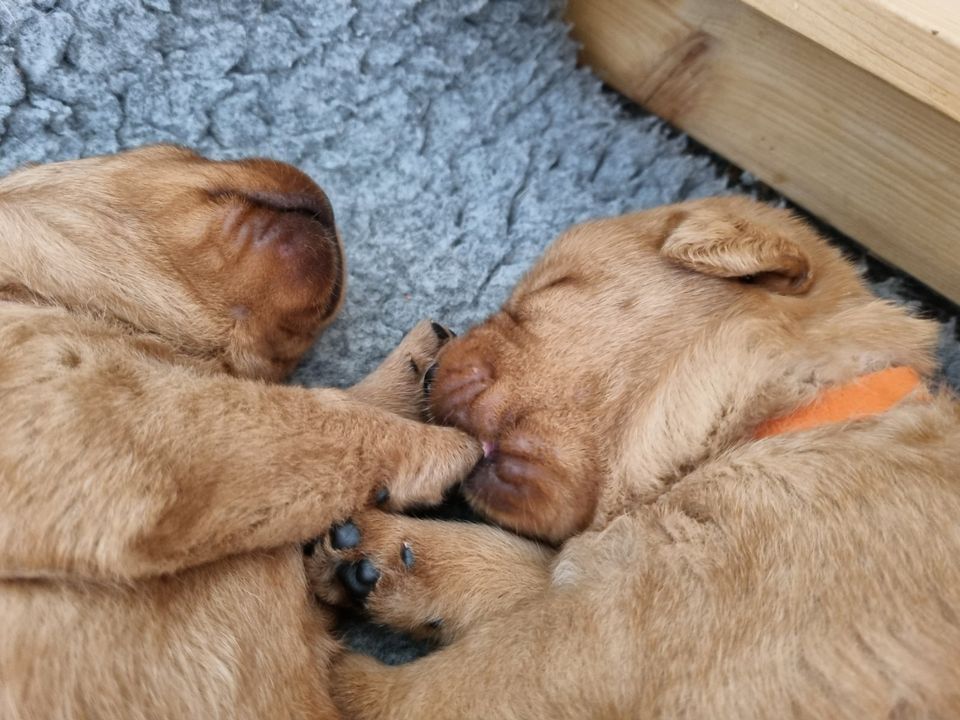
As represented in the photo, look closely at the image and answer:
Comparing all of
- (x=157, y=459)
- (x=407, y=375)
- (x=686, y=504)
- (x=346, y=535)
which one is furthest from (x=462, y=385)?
(x=157, y=459)

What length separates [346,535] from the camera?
193cm

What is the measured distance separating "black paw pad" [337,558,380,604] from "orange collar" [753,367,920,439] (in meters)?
0.83

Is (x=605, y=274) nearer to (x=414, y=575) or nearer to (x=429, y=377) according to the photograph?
(x=429, y=377)

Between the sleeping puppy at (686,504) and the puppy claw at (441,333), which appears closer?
the sleeping puppy at (686,504)

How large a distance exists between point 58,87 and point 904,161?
2.26 metres

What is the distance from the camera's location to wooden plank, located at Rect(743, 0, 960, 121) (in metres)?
1.84

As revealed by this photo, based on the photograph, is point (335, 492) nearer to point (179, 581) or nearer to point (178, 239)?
point (179, 581)

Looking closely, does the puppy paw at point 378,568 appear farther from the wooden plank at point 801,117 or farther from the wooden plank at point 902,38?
the wooden plank at point 801,117

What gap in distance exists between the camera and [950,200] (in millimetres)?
2480

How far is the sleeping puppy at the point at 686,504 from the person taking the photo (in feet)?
4.99

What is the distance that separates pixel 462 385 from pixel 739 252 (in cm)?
65

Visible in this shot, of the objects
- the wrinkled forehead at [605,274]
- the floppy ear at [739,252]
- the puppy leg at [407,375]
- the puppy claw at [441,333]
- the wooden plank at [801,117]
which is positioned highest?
the wooden plank at [801,117]

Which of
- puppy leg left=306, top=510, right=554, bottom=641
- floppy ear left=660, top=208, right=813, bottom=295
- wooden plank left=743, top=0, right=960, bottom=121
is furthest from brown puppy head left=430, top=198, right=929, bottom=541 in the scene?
wooden plank left=743, top=0, right=960, bottom=121

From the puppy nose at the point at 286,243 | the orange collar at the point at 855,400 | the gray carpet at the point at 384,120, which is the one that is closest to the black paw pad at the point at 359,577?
the puppy nose at the point at 286,243
